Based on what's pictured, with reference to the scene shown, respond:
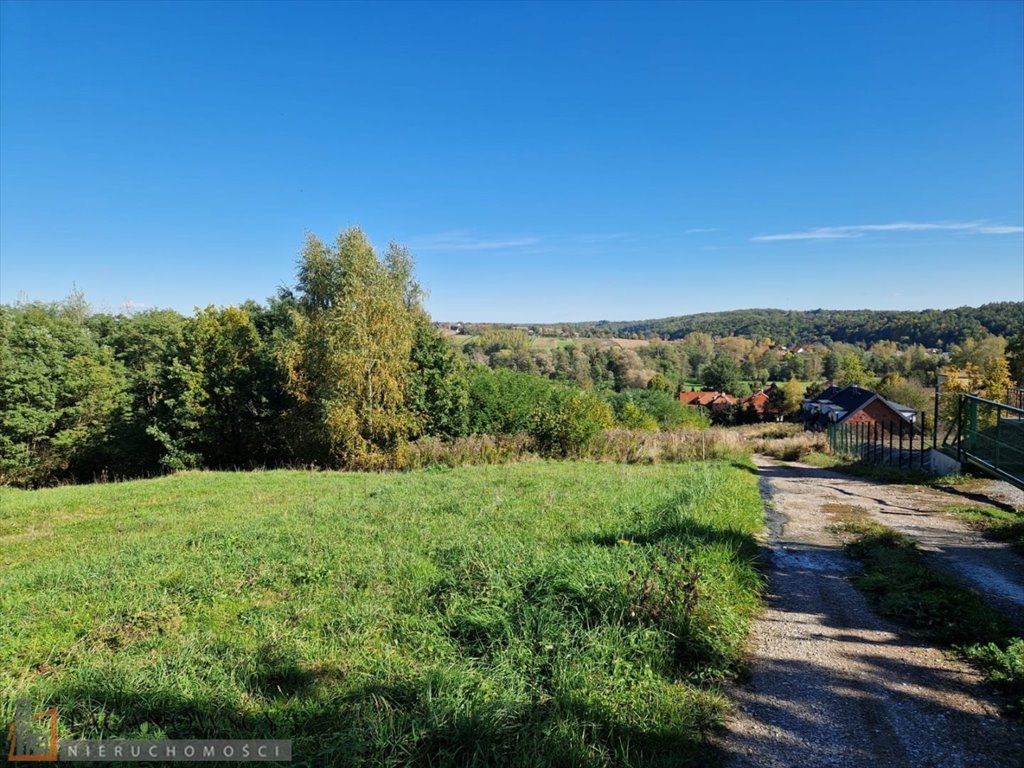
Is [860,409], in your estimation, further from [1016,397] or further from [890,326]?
[890,326]

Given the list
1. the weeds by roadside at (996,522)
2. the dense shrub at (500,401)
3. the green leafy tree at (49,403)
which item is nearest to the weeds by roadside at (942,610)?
the weeds by roadside at (996,522)

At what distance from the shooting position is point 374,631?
14.1 ft

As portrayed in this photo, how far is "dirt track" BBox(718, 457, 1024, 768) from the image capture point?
9.59ft

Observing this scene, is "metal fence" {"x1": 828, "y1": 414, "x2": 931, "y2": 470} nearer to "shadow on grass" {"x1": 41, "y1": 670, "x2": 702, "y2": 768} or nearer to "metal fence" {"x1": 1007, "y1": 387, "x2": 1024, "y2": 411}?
"metal fence" {"x1": 1007, "y1": 387, "x2": 1024, "y2": 411}

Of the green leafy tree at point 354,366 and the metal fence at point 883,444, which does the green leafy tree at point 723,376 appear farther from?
the green leafy tree at point 354,366

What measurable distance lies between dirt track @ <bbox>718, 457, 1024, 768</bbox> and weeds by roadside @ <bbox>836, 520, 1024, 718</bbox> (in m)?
0.15

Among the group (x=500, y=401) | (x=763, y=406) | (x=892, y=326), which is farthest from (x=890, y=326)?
(x=500, y=401)

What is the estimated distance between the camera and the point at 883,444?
16.9 metres

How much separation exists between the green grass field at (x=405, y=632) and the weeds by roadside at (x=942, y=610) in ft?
3.86

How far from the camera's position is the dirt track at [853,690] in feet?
9.59

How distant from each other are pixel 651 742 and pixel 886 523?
6472mm

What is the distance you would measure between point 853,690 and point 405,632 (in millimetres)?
3310

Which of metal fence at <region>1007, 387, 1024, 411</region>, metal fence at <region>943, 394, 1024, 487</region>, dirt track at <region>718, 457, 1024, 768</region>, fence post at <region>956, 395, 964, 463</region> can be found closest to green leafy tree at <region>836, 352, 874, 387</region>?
metal fence at <region>1007, 387, 1024, 411</region>

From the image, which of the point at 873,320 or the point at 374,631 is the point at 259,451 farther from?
the point at 873,320
